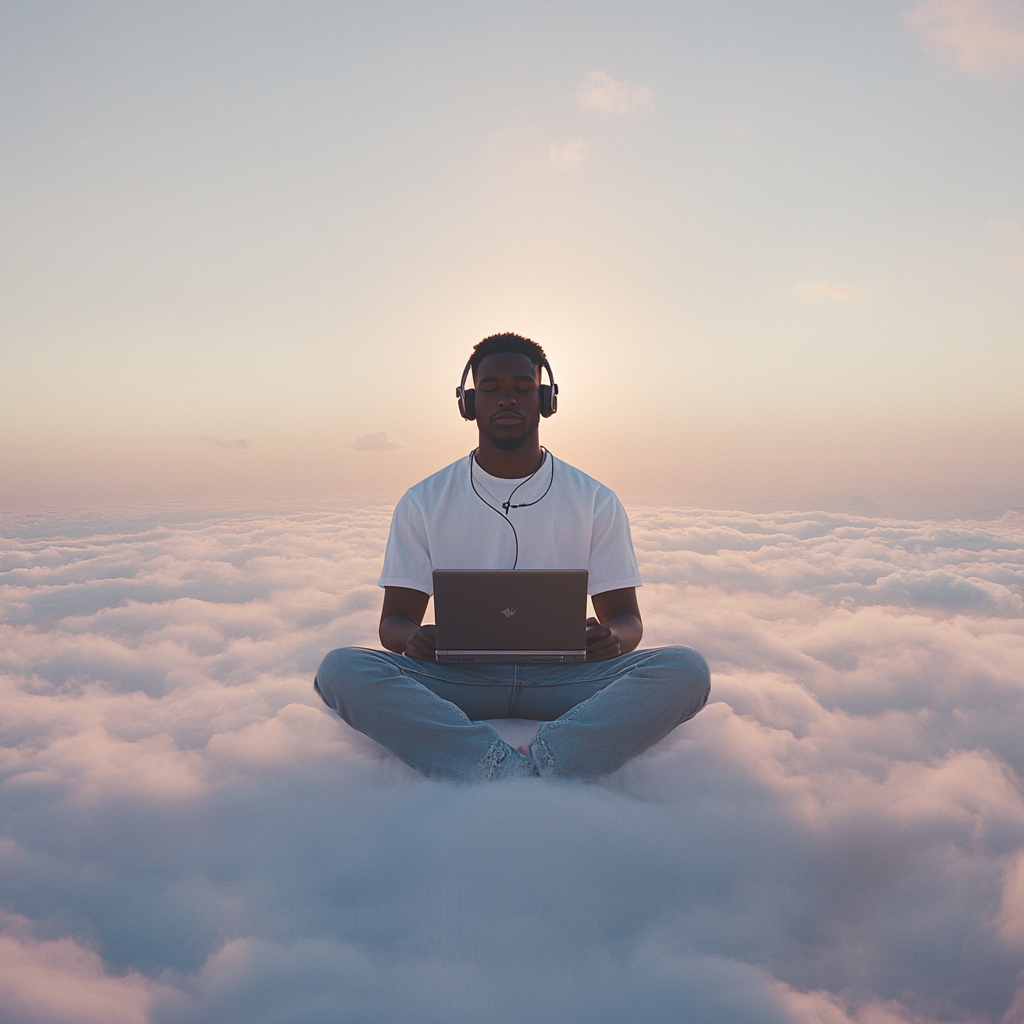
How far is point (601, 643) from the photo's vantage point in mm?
2758

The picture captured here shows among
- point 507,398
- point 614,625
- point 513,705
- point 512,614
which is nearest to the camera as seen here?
point 512,614

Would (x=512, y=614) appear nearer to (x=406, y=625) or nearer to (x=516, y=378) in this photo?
(x=406, y=625)

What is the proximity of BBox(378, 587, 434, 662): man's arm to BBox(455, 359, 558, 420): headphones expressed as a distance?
976mm

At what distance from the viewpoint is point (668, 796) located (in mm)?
2365

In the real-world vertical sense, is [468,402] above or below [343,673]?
above

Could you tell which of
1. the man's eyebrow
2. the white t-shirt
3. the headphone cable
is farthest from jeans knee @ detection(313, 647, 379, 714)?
the man's eyebrow

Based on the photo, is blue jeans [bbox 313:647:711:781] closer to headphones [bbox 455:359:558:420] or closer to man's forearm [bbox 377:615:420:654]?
man's forearm [bbox 377:615:420:654]

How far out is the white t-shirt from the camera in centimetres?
311

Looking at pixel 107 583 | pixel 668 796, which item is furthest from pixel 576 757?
pixel 107 583

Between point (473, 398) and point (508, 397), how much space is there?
0.67ft

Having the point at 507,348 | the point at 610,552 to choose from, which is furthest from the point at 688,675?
the point at 507,348

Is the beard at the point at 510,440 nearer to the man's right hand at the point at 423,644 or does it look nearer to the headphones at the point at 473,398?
the headphones at the point at 473,398

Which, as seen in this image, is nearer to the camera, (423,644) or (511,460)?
(423,644)

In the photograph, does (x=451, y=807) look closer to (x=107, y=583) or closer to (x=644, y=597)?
(x=644, y=597)
